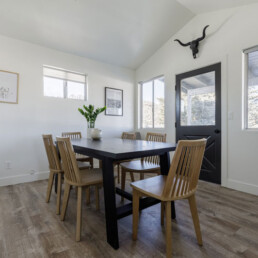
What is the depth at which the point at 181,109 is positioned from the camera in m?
3.51

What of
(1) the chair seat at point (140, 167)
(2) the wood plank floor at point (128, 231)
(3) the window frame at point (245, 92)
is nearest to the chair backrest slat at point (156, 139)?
(1) the chair seat at point (140, 167)

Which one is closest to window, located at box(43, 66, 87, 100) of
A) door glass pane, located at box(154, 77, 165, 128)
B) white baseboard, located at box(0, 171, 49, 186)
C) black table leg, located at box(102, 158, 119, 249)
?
white baseboard, located at box(0, 171, 49, 186)

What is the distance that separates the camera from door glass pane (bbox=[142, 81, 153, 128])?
434 cm

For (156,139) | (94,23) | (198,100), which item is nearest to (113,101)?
(94,23)

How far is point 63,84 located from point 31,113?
873 mm

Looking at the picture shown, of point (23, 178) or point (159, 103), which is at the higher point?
point (159, 103)

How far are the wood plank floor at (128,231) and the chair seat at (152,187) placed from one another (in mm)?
462

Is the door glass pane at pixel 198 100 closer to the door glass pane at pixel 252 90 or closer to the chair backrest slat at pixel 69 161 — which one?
the door glass pane at pixel 252 90

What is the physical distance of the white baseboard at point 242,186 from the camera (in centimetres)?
249

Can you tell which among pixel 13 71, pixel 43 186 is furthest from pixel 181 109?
pixel 13 71

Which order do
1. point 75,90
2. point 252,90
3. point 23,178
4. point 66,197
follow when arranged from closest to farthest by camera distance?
point 66,197
point 252,90
point 23,178
point 75,90

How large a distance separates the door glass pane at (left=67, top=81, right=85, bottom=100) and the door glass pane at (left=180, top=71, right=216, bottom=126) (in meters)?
2.09

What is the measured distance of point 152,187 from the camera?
4.63 ft

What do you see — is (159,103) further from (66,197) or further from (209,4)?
(66,197)
